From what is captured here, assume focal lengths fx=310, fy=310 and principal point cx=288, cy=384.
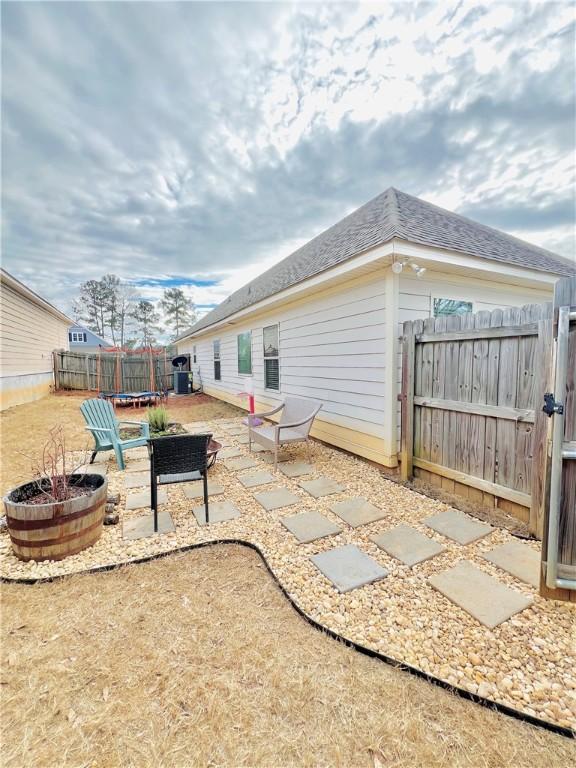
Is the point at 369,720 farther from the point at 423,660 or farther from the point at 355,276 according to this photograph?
the point at 355,276

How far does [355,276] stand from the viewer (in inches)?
179

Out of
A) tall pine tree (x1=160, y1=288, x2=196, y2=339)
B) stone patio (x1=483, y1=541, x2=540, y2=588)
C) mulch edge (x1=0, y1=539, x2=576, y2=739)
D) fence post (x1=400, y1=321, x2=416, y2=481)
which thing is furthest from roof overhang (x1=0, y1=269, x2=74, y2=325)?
tall pine tree (x1=160, y1=288, x2=196, y2=339)

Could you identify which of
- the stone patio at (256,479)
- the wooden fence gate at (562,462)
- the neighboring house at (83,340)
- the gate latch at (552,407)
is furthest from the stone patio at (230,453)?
the neighboring house at (83,340)

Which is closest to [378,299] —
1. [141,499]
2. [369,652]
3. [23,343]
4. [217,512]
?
[217,512]

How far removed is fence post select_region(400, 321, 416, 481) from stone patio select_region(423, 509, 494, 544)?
857 mm

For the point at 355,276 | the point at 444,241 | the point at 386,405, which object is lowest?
the point at 386,405

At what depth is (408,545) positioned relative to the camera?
8.45 feet

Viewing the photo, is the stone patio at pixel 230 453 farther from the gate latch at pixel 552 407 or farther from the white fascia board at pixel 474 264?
the gate latch at pixel 552 407

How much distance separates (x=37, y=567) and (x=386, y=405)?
3.89 meters

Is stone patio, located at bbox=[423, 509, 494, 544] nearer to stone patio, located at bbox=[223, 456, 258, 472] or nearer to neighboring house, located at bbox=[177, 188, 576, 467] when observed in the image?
neighboring house, located at bbox=[177, 188, 576, 467]

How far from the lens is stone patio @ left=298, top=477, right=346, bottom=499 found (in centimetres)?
363

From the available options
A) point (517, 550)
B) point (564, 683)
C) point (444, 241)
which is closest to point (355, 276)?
point (444, 241)

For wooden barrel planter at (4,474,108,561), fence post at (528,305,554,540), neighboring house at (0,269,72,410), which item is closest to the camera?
wooden barrel planter at (4,474,108,561)

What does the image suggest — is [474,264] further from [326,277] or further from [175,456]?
[175,456]
